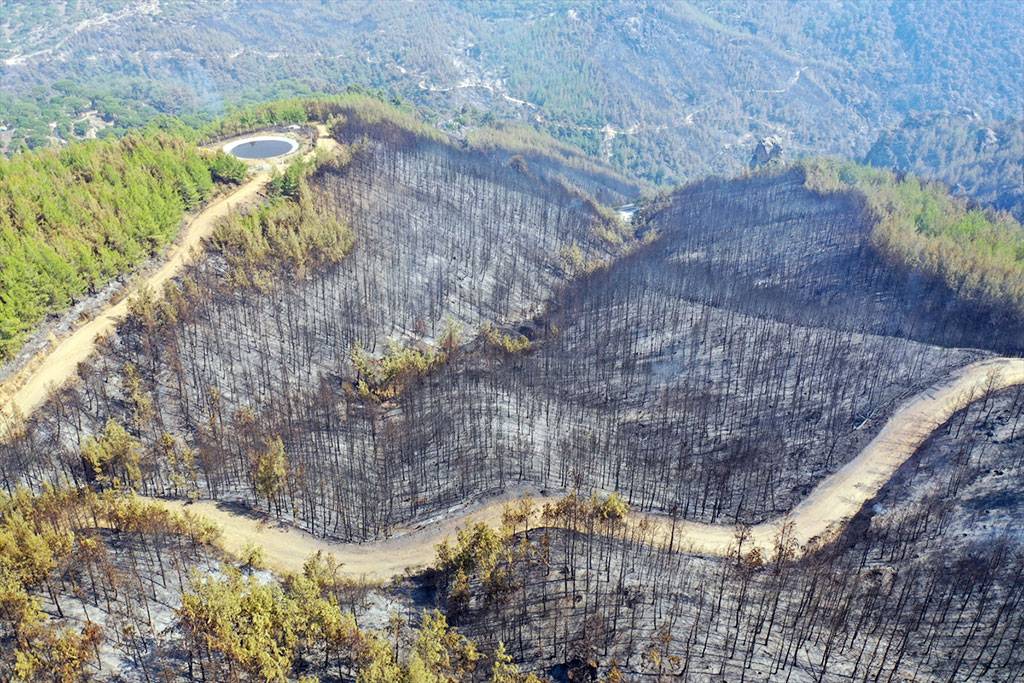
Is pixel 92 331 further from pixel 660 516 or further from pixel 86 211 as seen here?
pixel 660 516

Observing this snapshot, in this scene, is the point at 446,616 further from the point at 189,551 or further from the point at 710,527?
the point at 710,527

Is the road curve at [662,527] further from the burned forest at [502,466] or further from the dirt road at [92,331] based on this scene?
the dirt road at [92,331]

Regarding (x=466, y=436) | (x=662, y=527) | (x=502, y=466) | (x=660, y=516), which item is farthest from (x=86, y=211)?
(x=662, y=527)

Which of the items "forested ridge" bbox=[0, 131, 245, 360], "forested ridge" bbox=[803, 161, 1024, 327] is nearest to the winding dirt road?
"forested ridge" bbox=[0, 131, 245, 360]

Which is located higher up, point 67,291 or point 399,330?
point 67,291

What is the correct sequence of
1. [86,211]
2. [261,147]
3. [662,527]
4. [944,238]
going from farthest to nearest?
1. [261,147]
2. [944,238]
3. [86,211]
4. [662,527]

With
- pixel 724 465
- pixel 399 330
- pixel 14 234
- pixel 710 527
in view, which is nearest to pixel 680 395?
pixel 724 465

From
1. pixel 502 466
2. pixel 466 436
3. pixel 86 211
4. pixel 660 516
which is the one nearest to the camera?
pixel 660 516
